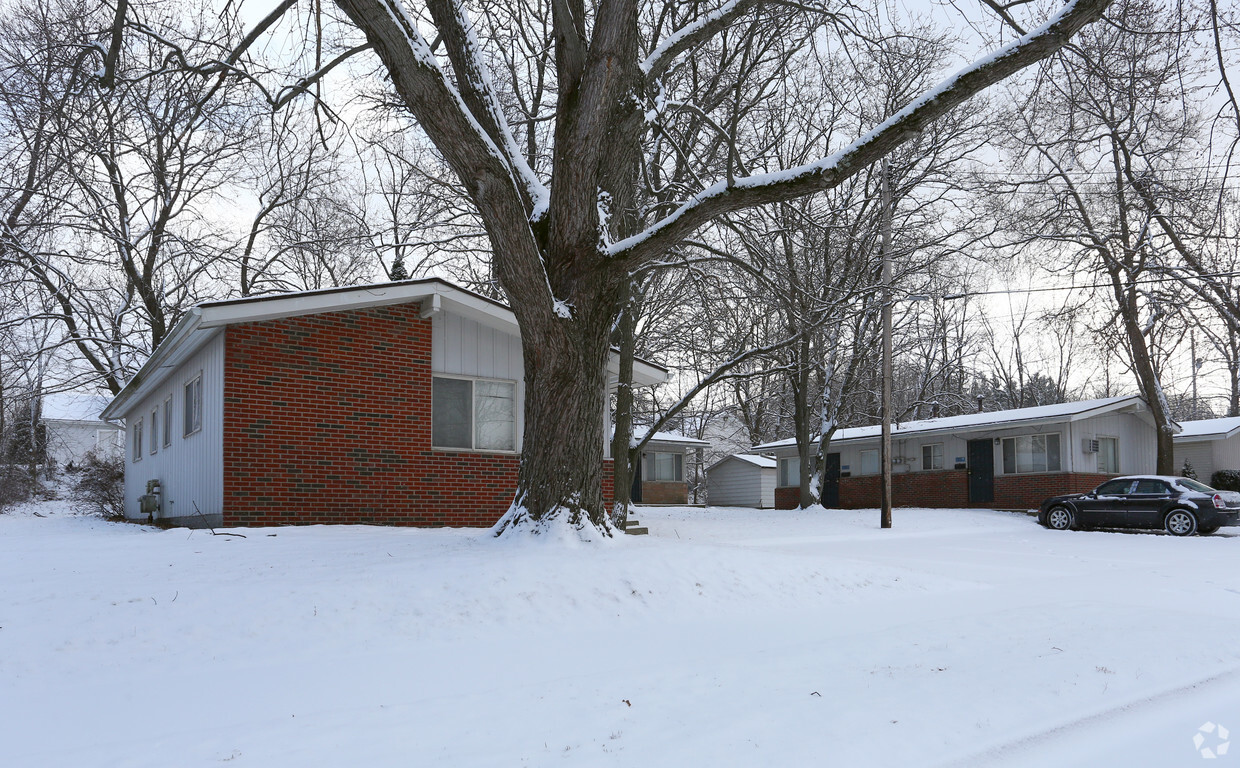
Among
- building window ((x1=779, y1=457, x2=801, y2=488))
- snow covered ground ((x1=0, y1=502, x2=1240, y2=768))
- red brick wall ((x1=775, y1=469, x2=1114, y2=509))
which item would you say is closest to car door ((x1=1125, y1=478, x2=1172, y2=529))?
red brick wall ((x1=775, y1=469, x2=1114, y2=509))

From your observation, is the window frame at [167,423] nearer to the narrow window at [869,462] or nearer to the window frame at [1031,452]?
the window frame at [1031,452]

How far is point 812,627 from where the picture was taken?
704 centimetres

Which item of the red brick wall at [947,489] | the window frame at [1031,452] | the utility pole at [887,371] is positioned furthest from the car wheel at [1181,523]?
the window frame at [1031,452]

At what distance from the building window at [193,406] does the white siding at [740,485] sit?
2830cm

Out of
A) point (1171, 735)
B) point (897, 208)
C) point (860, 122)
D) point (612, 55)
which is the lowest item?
point (1171, 735)

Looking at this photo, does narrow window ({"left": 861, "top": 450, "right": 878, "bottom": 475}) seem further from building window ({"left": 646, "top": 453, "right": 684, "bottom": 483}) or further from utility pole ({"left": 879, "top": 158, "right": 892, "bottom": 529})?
utility pole ({"left": 879, "top": 158, "right": 892, "bottom": 529})

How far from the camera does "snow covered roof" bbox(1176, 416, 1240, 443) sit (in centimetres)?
2859

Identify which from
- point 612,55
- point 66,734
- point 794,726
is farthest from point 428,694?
point 612,55

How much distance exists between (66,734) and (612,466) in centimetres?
1178

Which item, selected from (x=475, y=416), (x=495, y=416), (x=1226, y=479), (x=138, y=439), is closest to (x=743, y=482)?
(x=1226, y=479)

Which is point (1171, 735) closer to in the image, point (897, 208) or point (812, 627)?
point (812, 627)

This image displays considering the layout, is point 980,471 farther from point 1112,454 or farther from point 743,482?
point 743,482

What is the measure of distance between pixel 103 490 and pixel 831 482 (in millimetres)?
25892

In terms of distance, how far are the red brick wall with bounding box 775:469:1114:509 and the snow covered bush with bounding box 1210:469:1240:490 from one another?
4627mm
